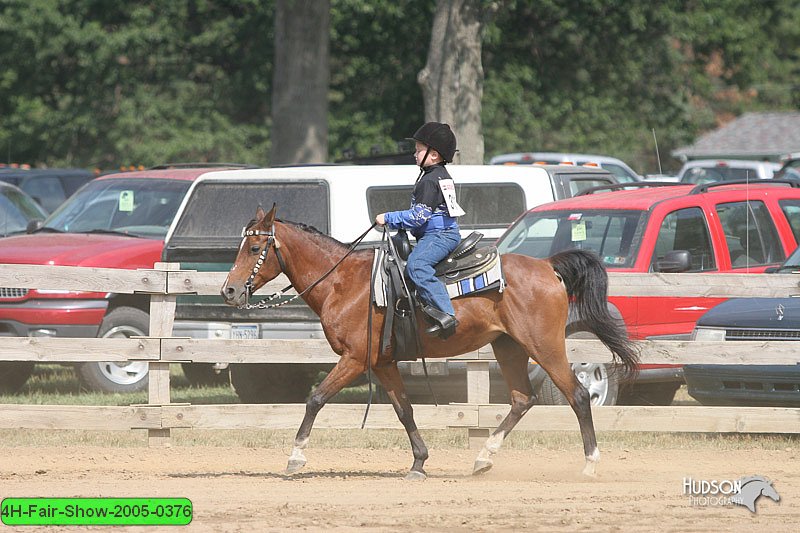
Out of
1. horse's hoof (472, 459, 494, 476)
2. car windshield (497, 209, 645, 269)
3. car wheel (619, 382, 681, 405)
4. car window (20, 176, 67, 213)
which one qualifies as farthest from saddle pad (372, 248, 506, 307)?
car window (20, 176, 67, 213)

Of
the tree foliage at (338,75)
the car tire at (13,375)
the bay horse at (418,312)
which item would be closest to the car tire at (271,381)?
the car tire at (13,375)

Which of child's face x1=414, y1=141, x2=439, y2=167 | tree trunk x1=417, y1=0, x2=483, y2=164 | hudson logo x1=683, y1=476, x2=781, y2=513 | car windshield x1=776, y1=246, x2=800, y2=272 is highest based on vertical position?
tree trunk x1=417, y1=0, x2=483, y2=164

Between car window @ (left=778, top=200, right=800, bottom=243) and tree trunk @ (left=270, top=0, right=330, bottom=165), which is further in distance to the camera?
tree trunk @ (left=270, top=0, right=330, bottom=165)

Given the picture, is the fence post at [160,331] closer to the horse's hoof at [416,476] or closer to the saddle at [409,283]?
the saddle at [409,283]

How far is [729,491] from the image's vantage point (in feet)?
28.6

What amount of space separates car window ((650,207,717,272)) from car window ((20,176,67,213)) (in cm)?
1364

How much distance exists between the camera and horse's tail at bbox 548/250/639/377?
31.2 feet

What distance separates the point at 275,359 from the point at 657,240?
3.73m

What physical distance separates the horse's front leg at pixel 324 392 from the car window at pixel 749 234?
4.97 m

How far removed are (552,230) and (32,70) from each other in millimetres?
26980

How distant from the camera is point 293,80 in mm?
24625

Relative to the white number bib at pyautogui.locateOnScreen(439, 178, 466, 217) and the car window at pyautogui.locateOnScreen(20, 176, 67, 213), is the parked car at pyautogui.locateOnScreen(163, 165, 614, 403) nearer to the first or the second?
the white number bib at pyautogui.locateOnScreen(439, 178, 466, 217)

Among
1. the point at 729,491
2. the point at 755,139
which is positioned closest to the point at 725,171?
the point at 729,491

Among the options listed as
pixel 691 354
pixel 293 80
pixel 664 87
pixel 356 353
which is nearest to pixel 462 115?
pixel 293 80
